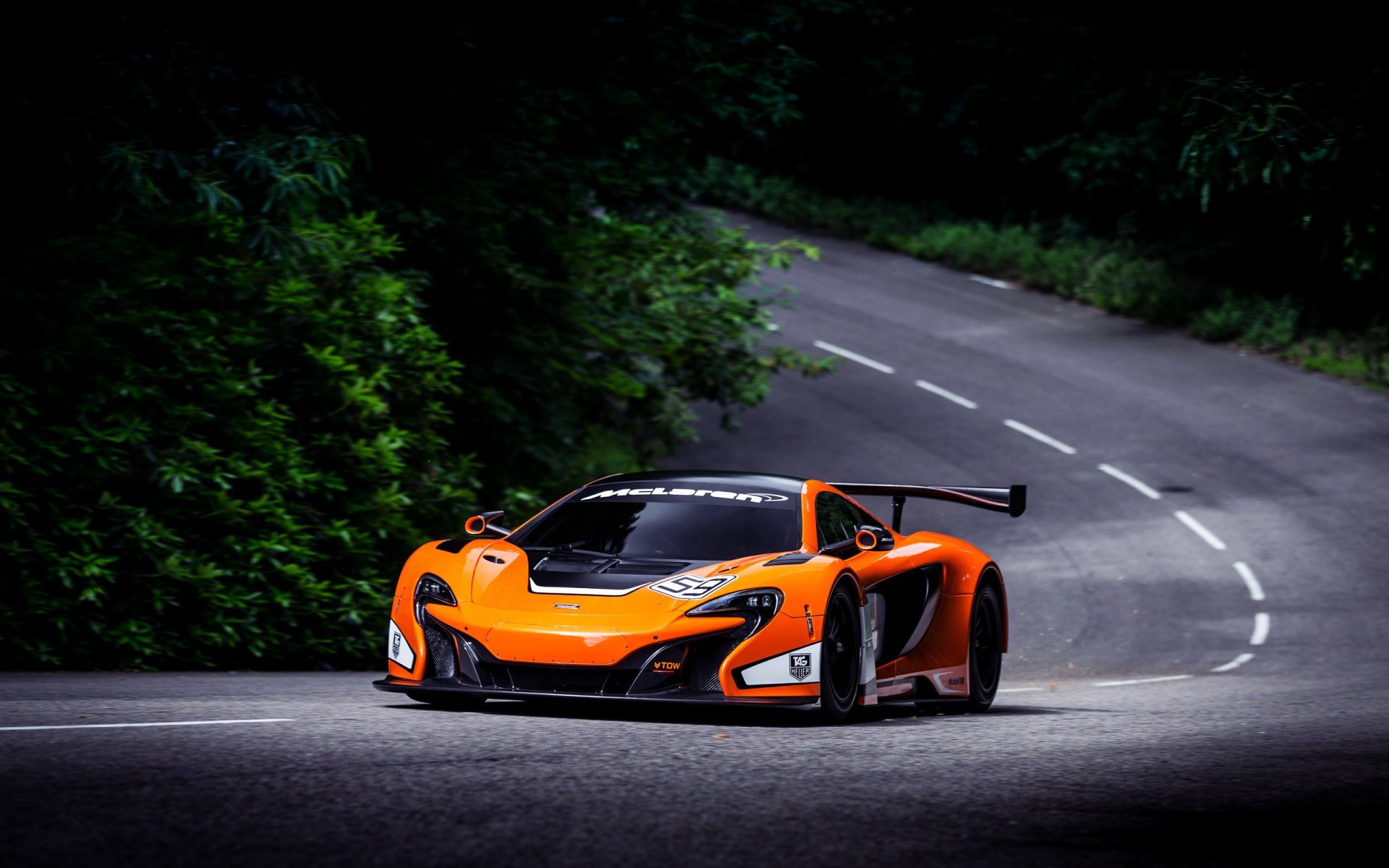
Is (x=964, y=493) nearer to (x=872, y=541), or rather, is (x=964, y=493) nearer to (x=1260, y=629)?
(x=872, y=541)

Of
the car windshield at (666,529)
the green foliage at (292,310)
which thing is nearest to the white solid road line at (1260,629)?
the green foliage at (292,310)

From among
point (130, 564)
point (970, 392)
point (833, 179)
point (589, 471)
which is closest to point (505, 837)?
point (130, 564)

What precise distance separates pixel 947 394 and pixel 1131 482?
565 cm

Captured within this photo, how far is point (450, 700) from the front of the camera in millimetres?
9109

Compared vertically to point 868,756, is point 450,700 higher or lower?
lower

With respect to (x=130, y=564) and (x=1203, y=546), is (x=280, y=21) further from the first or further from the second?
(x=1203, y=546)

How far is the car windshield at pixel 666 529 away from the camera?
920 cm

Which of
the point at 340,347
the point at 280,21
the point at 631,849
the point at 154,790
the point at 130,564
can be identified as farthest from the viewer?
the point at 280,21

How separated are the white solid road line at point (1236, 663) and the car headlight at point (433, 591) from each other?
8.61 metres

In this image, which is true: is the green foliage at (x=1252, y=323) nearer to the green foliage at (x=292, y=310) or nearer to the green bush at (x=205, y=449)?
the green foliage at (x=292, y=310)

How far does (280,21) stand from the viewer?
15758 mm

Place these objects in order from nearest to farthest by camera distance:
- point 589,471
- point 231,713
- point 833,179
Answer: point 231,713 < point 589,471 < point 833,179

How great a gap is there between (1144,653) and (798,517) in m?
7.85

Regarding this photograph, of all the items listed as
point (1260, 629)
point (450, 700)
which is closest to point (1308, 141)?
point (450, 700)
